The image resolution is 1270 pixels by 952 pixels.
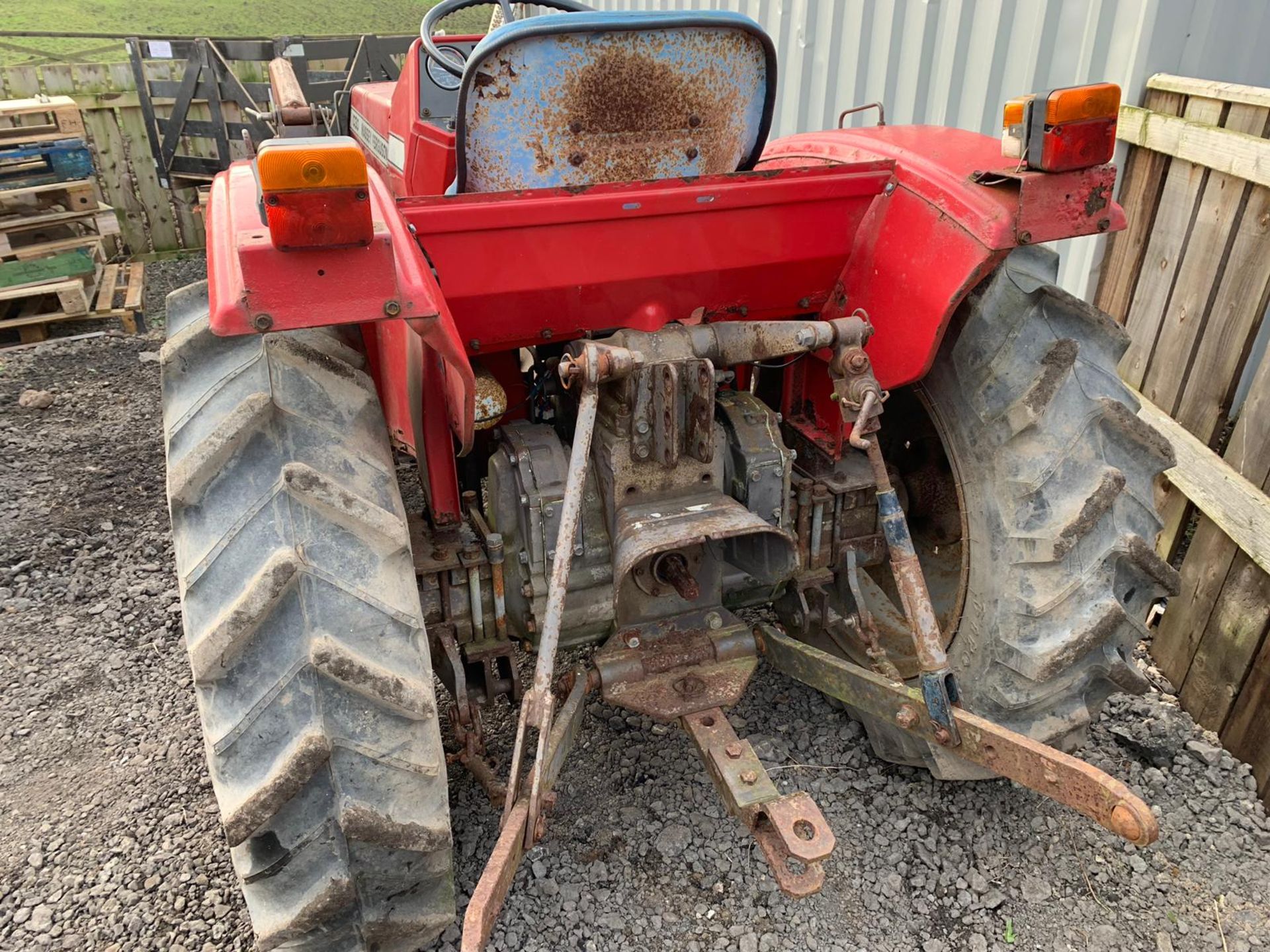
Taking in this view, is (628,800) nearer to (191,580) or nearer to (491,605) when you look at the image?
(491,605)

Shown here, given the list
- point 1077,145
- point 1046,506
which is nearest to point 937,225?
point 1077,145

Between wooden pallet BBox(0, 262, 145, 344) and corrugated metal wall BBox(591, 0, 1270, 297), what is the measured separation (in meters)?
4.71

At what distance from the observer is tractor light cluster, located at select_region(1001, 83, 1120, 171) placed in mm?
1799

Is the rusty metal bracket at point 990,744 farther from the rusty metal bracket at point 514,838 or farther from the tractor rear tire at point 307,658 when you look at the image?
the tractor rear tire at point 307,658

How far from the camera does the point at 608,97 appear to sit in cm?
223

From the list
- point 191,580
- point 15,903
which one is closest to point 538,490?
point 191,580

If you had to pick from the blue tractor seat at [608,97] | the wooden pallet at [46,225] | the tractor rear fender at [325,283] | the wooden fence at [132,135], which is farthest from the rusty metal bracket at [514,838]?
the wooden fence at [132,135]

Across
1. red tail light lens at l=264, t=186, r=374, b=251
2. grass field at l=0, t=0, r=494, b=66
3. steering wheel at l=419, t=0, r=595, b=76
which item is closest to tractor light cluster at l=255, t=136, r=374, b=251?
red tail light lens at l=264, t=186, r=374, b=251

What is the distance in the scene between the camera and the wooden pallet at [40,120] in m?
6.06

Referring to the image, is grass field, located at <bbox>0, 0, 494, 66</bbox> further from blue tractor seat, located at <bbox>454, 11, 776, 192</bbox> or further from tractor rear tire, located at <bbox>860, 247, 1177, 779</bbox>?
tractor rear tire, located at <bbox>860, 247, 1177, 779</bbox>

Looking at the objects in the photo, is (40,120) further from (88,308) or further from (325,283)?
(325,283)

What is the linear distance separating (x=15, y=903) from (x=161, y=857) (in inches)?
13.3

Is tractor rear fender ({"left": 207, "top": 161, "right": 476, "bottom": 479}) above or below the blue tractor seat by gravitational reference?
below

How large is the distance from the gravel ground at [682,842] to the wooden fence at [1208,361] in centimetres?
27
